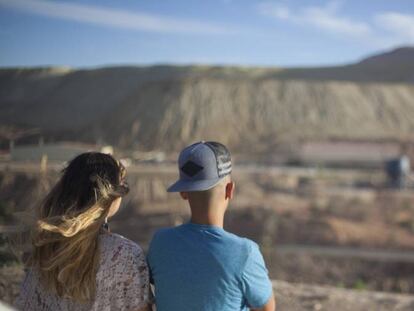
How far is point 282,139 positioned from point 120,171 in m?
49.3

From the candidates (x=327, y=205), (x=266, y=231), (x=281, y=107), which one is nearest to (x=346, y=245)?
(x=266, y=231)

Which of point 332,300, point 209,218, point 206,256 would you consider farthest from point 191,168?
point 332,300

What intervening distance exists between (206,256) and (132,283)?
36cm

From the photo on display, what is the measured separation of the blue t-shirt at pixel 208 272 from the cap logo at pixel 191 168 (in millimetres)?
235

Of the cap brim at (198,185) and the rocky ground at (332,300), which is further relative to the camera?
the rocky ground at (332,300)

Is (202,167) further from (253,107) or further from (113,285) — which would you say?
(253,107)

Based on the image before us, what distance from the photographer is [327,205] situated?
26047mm

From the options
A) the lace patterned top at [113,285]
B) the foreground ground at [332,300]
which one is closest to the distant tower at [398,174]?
the foreground ground at [332,300]

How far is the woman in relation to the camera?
8.46ft

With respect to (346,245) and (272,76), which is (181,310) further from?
(272,76)

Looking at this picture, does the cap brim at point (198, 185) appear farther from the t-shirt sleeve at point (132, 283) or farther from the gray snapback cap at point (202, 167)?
the t-shirt sleeve at point (132, 283)

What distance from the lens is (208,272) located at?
2.59 meters

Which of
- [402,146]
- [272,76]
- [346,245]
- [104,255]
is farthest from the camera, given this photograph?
[272,76]

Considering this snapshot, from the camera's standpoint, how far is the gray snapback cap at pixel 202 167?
2639 mm
